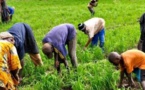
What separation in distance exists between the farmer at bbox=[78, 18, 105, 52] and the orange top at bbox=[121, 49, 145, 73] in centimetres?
243

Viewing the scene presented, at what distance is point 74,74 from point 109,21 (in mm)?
7249

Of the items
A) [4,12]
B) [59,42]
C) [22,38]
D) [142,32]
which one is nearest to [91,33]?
[142,32]

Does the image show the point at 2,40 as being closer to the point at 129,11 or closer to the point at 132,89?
the point at 132,89

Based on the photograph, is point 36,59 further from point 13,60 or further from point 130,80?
point 13,60

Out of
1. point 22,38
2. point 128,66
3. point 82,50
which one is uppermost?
point 22,38

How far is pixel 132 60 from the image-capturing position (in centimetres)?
612

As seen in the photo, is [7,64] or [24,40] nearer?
[7,64]

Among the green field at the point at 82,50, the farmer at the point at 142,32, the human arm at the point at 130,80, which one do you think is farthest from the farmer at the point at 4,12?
the human arm at the point at 130,80

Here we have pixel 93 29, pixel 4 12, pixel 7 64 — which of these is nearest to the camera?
pixel 7 64

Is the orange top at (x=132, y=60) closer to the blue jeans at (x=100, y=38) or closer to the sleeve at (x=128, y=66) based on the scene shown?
the sleeve at (x=128, y=66)

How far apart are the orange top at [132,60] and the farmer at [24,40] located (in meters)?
1.83

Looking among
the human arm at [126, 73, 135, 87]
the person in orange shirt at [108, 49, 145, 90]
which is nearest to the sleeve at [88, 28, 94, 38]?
the human arm at [126, 73, 135, 87]

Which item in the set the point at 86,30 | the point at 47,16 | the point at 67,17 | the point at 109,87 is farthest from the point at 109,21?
the point at 109,87

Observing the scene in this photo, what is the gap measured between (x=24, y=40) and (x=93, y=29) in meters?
2.12
